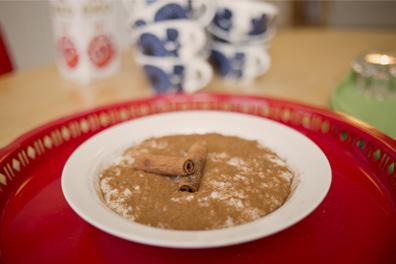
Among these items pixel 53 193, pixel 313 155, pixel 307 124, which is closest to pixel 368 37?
pixel 307 124

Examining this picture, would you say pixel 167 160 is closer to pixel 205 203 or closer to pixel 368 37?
Result: pixel 205 203

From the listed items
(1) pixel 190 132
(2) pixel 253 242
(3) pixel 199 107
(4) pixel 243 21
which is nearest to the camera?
(2) pixel 253 242

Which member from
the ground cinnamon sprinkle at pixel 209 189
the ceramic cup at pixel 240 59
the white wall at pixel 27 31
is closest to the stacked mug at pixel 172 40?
the ceramic cup at pixel 240 59

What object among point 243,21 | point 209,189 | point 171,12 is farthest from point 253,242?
point 243,21

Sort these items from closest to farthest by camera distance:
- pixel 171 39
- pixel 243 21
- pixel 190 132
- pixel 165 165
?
1. pixel 165 165
2. pixel 190 132
3. pixel 171 39
4. pixel 243 21

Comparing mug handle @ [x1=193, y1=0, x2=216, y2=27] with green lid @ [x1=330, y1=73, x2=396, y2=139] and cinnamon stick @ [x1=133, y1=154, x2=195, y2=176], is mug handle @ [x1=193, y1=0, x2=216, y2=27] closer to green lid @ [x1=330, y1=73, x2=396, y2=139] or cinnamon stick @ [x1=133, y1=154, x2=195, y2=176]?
green lid @ [x1=330, y1=73, x2=396, y2=139]

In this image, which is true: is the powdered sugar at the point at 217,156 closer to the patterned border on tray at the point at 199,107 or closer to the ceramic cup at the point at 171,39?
the patterned border on tray at the point at 199,107

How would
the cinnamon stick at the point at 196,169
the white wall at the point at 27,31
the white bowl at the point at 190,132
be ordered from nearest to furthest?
the white bowl at the point at 190,132
the cinnamon stick at the point at 196,169
the white wall at the point at 27,31

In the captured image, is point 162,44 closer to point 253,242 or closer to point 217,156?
point 217,156
